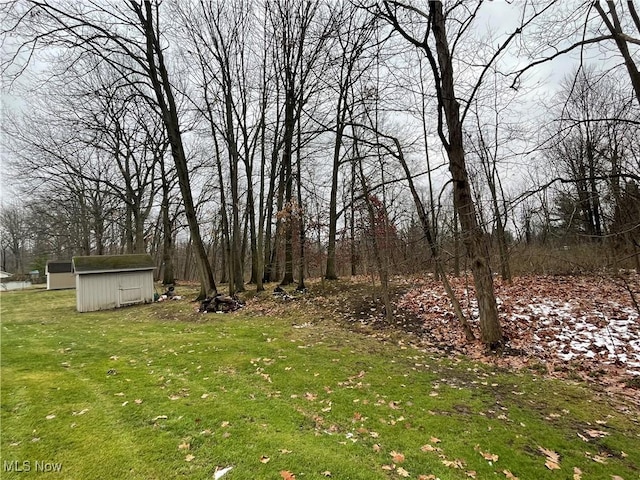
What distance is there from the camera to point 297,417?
143 inches

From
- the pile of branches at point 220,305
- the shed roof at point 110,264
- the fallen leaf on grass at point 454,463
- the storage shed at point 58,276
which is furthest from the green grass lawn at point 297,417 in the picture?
the storage shed at point 58,276

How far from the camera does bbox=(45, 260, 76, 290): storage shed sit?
2566cm

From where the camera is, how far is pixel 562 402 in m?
4.04

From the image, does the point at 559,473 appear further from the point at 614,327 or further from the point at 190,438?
the point at 614,327

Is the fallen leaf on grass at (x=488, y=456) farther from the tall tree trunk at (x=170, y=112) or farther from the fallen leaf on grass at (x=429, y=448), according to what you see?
the tall tree trunk at (x=170, y=112)

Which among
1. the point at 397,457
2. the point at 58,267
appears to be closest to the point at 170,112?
the point at 397,457

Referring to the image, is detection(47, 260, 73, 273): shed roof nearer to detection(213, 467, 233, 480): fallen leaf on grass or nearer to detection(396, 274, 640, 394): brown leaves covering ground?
detection(396, 274, 640, 394): brown leaves covering ground

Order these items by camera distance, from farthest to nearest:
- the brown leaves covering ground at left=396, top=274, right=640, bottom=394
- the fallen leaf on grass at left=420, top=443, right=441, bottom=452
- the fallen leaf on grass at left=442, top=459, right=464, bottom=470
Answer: the brown leaves covering ground at left=396, top=274, right=640, bottom=394 < the fallen leaf on grass at left=420, top=443, right=441, bottom=452 < the fallen leaf on grass at left=442, top=459, right=464, bottom=470

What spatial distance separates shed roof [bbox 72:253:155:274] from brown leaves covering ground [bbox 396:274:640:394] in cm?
1195

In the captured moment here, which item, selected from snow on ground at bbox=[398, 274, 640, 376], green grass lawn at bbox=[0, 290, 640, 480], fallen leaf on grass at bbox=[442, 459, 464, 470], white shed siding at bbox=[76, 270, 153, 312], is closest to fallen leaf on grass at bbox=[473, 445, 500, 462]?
green grass lawn at bbox=[0, 290, 640, 480]

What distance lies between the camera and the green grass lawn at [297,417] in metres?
2.75

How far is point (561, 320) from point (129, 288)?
51.3 feet

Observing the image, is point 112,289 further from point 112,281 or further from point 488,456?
point 488,456

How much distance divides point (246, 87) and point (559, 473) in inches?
637
